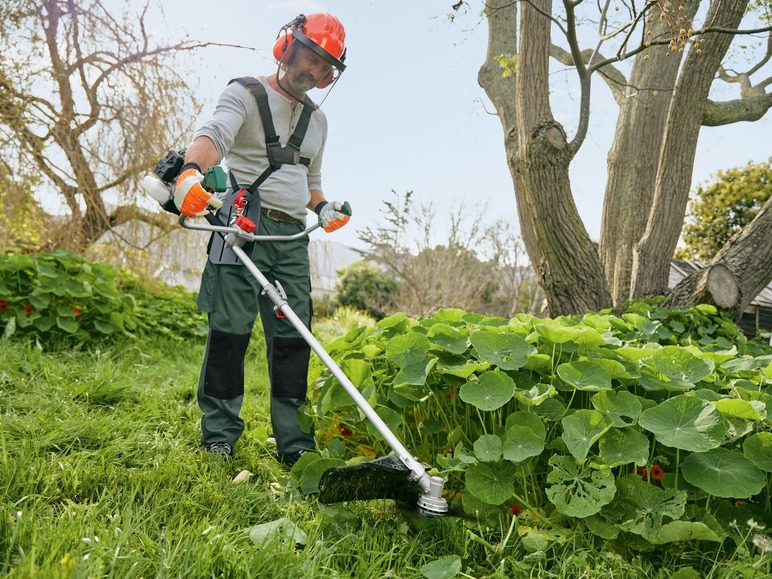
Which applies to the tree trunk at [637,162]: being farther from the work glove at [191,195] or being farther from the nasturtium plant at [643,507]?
the work glove at [191,195]

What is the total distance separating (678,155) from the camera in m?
4.52

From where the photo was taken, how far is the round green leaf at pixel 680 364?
200 cm

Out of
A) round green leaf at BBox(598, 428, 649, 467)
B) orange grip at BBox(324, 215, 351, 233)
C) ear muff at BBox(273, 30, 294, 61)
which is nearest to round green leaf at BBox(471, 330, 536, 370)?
round green leaf at BBox(598, 428, 649, 467)

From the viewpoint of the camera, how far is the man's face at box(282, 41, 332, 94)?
7.59ft

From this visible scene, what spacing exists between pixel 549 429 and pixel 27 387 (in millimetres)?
2645

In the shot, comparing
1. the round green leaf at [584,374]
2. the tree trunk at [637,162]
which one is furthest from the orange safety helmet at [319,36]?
the tree trunk at [637,162]

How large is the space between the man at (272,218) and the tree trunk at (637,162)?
12.2 ft

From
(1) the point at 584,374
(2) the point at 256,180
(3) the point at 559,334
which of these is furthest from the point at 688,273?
(2) the point at 256,180

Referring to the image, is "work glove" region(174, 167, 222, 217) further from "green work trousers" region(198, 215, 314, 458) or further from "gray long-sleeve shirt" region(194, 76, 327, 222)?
"green work trousers" region(198, 215, 314, 458)

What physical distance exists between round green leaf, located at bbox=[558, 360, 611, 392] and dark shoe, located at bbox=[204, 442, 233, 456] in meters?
1.34

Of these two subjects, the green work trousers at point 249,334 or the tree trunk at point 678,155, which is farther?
the tree trunk at point 678,155

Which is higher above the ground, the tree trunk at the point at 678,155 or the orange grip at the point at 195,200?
the tree trunk at the point at 678,155

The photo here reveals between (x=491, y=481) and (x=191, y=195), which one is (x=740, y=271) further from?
(x=191, y=195)

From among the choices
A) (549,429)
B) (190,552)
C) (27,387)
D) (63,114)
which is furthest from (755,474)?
(63,114)
